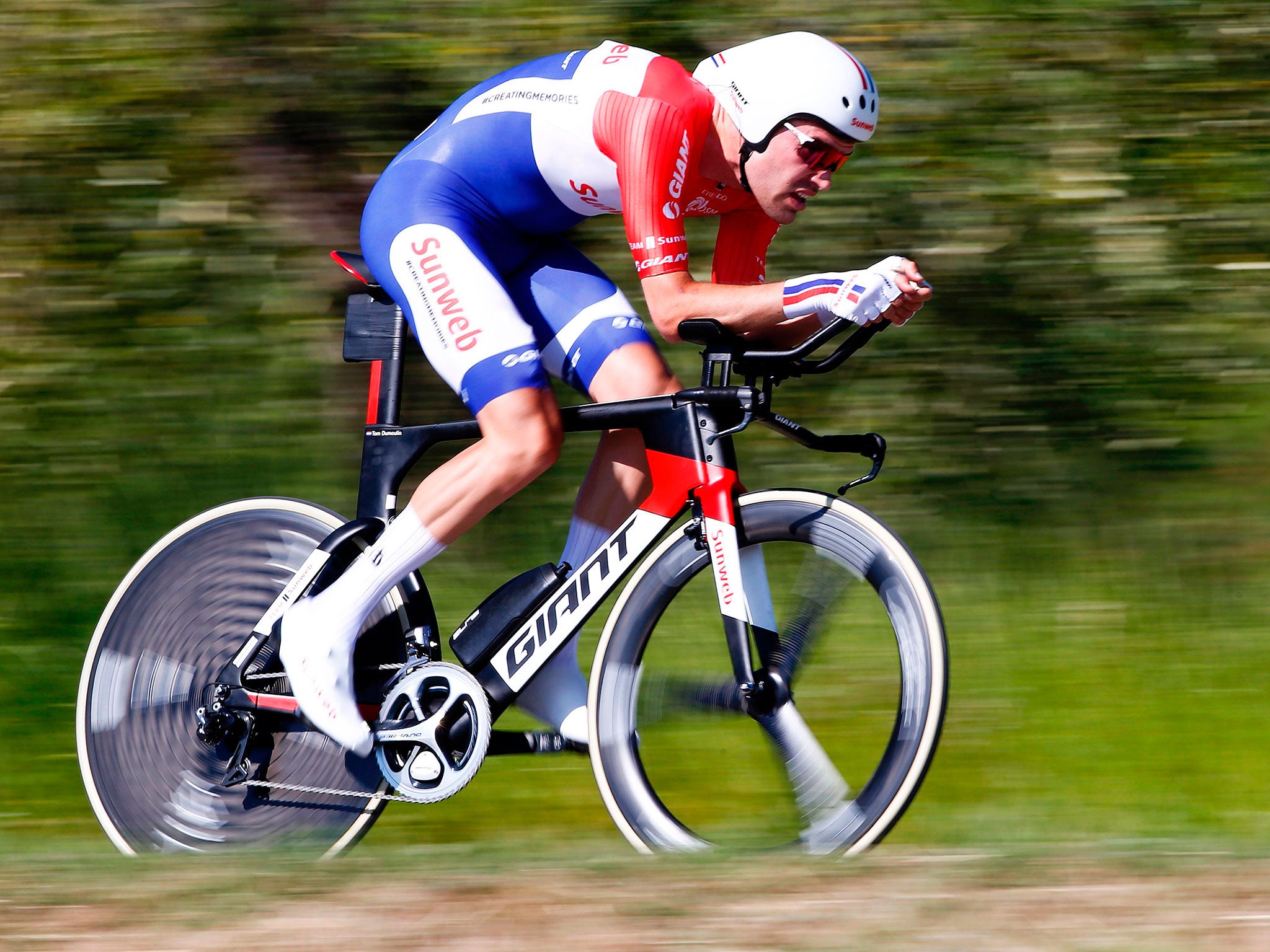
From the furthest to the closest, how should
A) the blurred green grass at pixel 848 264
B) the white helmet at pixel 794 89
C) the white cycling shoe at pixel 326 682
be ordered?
1. the blurred green grass at pixel 848 264
2. the white cycling shoe at pixel 326 682
3. the white helmet at pixel 794 89

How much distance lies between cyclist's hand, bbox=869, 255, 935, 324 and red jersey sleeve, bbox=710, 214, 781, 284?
636mm

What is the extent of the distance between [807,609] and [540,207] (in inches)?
48.2

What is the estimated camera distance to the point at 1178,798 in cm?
388

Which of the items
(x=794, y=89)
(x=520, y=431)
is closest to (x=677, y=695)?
(x=520, y=431)

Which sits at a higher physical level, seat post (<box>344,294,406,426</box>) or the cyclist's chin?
the cyclist's chin

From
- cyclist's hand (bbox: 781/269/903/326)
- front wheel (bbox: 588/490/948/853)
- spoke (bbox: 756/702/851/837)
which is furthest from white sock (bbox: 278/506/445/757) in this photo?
cyclist's hand (bbox: 781/269/903/326)

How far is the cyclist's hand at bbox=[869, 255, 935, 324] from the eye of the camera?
2.85 m

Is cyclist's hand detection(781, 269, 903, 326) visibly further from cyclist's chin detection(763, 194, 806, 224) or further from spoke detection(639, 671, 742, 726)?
spoke detection(639, 671, 742, 726)

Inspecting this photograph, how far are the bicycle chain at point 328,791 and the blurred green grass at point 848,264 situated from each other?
1.40 m

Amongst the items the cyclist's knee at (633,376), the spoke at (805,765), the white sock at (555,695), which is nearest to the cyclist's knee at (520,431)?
the cyclist's knee at (633,376)

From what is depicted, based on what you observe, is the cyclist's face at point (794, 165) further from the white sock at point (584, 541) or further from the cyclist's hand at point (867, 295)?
the white sock at point (584, 541)

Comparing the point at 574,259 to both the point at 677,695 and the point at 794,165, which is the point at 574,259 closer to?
the point at 794,165

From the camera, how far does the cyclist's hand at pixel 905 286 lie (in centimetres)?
285

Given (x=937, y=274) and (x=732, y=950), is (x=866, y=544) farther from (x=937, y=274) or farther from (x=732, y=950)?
(x=937, y=274)
